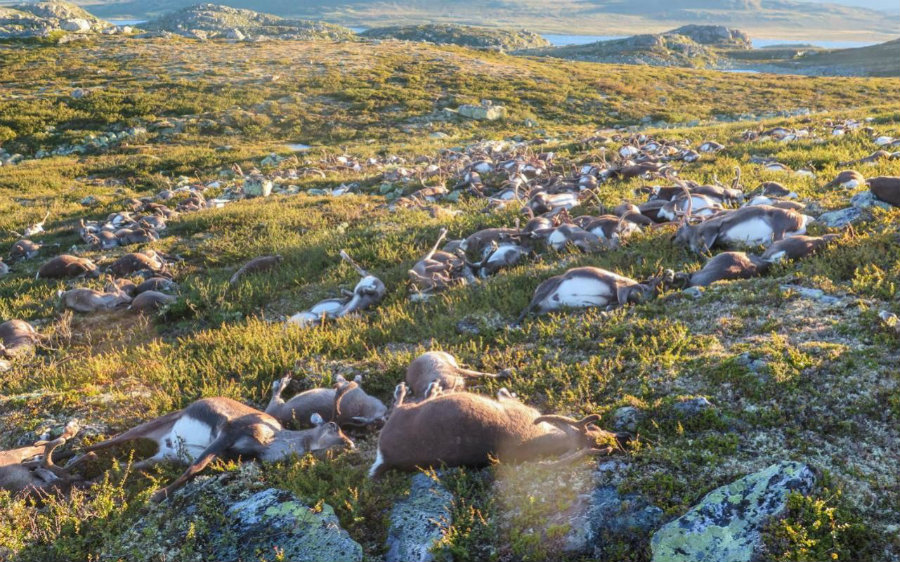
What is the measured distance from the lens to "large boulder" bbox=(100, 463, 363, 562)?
11.2 feet

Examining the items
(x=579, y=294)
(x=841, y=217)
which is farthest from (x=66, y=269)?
(x=841, y=217)

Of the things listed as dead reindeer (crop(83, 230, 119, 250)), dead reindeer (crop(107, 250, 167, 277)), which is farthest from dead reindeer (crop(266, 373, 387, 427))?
dead reindeer (crop(83, 230, 119, 250))

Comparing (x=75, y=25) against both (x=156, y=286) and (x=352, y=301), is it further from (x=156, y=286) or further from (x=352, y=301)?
(x=352, y=301)

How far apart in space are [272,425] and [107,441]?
1425 millimetres

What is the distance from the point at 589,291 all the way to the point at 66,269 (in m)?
10.5

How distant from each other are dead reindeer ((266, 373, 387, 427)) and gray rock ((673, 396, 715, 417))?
2463 millimetres

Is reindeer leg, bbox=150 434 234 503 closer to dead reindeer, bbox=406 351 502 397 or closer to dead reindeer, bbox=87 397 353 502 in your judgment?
dead reindeer, bbox=87 397 353 502

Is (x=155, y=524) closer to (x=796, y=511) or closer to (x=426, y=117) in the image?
(x=796, y=511)

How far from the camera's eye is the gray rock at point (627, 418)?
4094mm

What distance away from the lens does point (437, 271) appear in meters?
8.74

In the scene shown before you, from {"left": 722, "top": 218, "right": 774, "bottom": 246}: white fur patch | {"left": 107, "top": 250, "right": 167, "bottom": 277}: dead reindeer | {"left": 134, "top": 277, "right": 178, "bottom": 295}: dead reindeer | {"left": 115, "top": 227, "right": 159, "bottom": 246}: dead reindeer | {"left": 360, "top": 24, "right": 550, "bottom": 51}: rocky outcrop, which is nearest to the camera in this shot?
{"left": 722, "top": 218, "right": 774, "bottom": 246}: white fur patch

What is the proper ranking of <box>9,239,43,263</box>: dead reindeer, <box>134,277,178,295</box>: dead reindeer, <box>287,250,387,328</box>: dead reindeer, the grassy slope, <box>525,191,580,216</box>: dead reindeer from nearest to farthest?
the grassy slope, <box>287,250,387,328</box>: dead reindeer, <box>134,277,178,295</box>: dead reindeer, <box>525,191,580,216</box>: dead reindeer, <box>9,239,43,263</box>: dead reindeer

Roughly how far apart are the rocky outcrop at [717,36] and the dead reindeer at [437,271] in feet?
475

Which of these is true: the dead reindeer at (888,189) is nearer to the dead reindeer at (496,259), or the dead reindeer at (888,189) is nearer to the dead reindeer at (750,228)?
the dead reindeer at (750,228)
